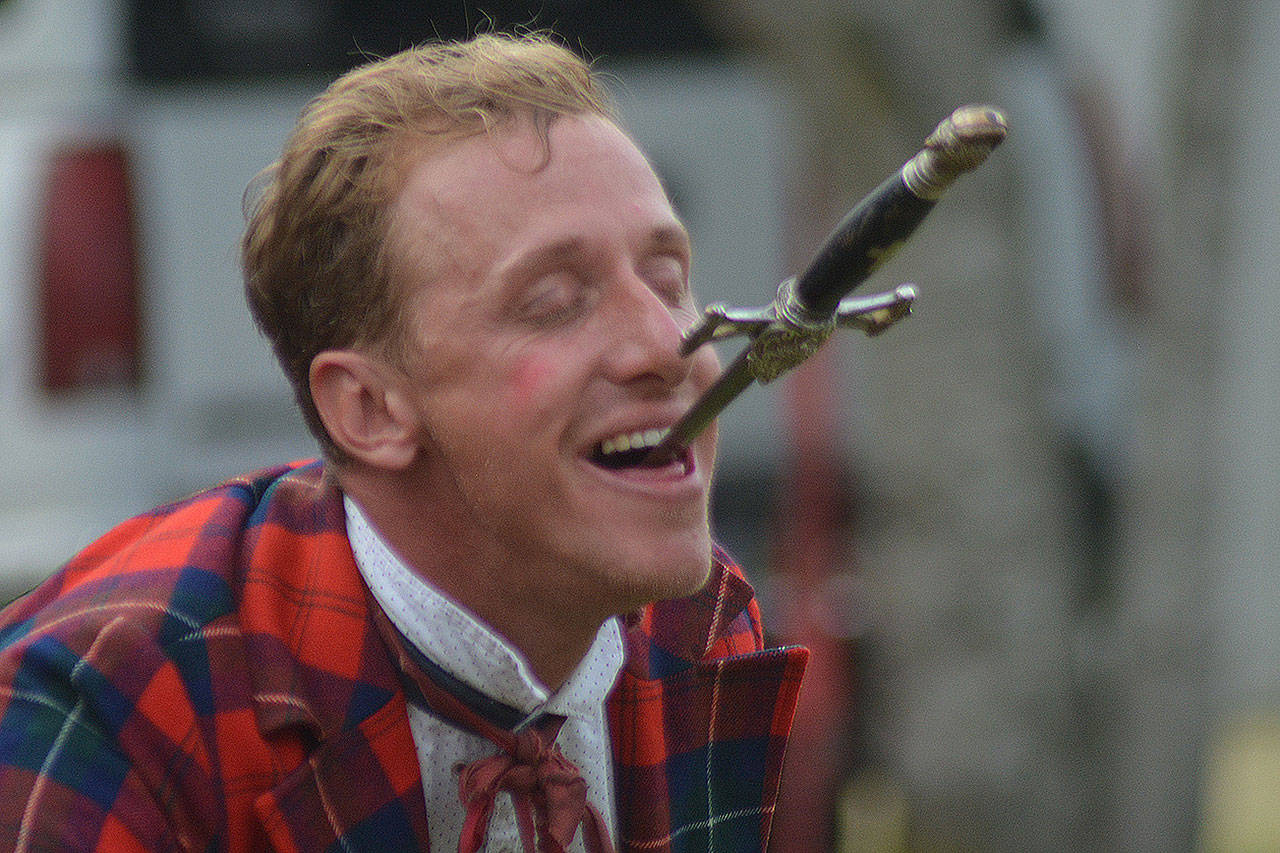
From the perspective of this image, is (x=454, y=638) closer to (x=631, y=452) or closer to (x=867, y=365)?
(x=631, y=452)

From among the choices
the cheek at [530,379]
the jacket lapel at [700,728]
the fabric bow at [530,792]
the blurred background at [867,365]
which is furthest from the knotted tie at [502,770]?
the blurred background at [867,365]

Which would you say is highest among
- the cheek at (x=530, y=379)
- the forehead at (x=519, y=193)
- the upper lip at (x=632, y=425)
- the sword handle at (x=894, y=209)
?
the sword handle at (x=894, y=209)

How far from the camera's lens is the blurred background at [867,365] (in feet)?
13.1

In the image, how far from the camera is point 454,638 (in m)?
1.99

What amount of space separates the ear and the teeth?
0.24 m

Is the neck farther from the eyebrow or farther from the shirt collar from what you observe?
the eyebrow

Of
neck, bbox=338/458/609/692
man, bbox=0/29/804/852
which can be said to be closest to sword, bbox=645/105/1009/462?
man, bbox=0/29/804/852

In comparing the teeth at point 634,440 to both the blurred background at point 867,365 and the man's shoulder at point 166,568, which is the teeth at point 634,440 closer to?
the man's shoulder at point 166,568

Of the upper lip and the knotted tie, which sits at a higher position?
the upper lip

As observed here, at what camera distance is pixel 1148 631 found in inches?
162

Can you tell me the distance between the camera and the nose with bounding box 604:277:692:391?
189cm

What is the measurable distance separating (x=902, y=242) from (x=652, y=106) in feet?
9.96

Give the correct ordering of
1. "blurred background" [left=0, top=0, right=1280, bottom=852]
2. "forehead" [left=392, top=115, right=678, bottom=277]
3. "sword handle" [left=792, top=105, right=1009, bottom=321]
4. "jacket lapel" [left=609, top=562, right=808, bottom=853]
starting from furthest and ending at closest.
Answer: "blurred background" [left=0, top=0, right=1280, bottom=852] < "jacket lapel" [left=609, top=562, right=808, bottom=853] < "forehead" [left=392, top=115, right=678, bottom=277] < "sword handle" [left=792, top=105, right=1009, bottom=321]

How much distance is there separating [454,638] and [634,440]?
0.32m
